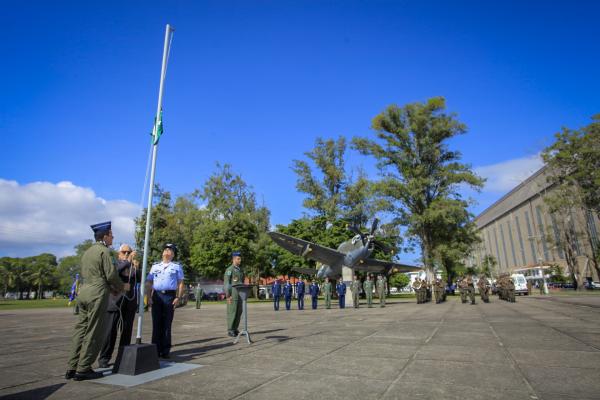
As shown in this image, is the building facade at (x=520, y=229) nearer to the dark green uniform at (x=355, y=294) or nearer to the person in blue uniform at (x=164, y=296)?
the dark green uniform at (x=355, y=294)

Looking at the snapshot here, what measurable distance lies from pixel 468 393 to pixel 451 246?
1252 inches

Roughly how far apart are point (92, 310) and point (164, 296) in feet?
4.76

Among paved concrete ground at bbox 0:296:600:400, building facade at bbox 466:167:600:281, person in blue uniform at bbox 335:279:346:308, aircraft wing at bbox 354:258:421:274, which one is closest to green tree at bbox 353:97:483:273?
aircraft wing at bbox 354:258:421:274

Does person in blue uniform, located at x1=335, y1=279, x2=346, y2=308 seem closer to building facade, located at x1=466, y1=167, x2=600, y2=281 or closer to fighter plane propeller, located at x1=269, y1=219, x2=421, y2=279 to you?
fighter plane propeller, located at x1=269, y1=219, x2=421, y2=279

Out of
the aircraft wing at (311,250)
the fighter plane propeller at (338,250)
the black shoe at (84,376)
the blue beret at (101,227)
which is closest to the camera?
the black shoe at (84,376)

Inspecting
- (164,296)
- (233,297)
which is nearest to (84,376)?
(164,296)

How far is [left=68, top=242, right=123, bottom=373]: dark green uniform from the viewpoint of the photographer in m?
4.02

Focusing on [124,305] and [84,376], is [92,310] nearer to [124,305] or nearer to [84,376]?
[84,376]

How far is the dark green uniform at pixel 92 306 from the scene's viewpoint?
4.02 m

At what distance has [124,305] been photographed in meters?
5.60

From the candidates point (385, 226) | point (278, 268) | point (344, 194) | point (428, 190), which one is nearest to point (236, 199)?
point (278, 268)

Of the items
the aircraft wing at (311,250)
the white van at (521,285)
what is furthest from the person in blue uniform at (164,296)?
the white van at (521,285)

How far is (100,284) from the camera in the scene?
425 cm

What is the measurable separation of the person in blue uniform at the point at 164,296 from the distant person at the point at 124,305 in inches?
12.0
